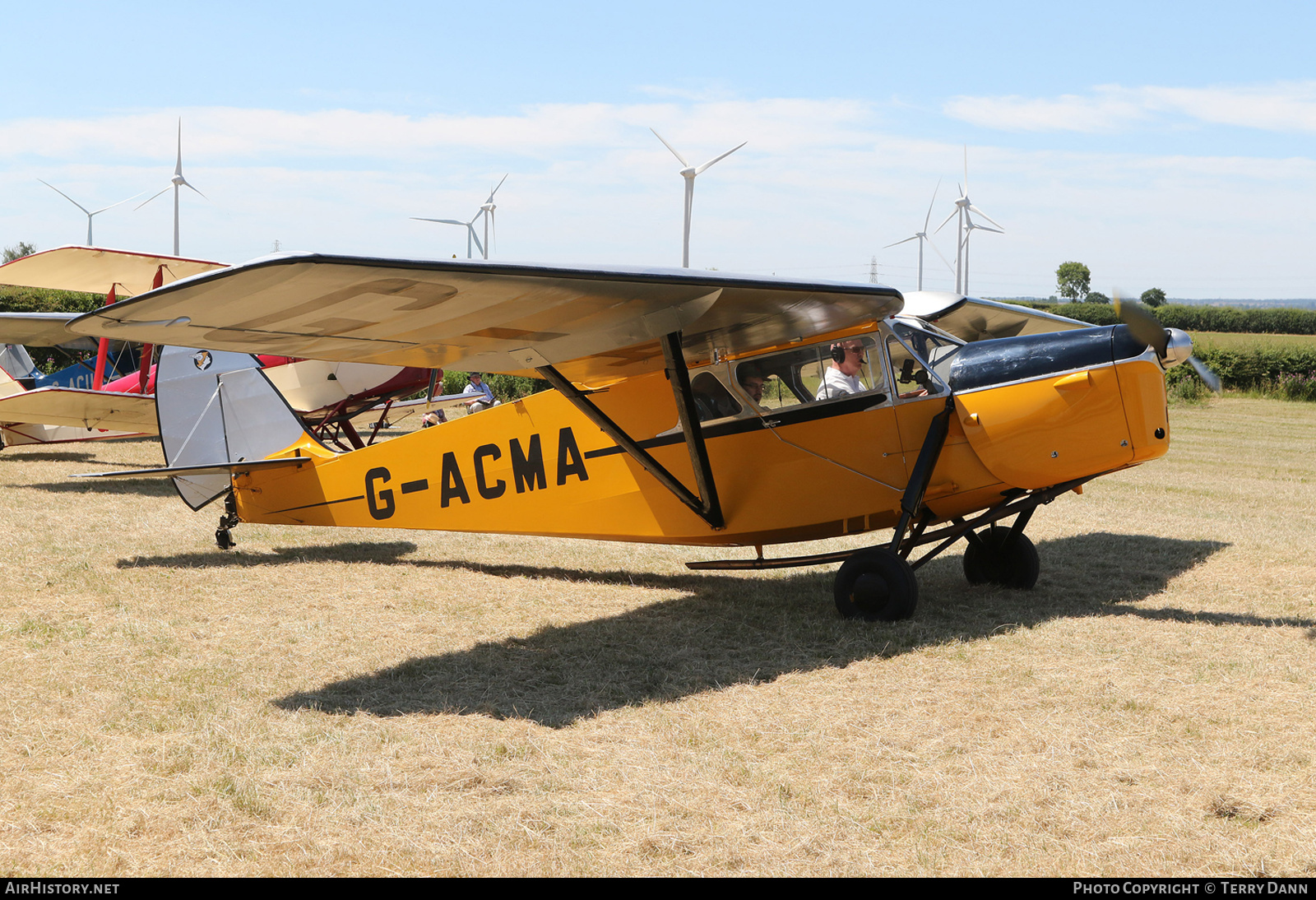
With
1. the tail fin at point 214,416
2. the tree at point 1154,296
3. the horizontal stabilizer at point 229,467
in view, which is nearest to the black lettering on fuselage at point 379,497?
the horizontal stabilizer at point 229,467

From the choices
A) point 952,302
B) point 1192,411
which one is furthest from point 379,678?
point 1192,411

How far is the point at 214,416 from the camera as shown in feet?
32.8

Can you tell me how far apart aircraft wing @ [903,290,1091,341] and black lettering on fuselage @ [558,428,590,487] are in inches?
123

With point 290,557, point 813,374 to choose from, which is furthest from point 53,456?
point 813,374

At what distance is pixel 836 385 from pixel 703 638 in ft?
6.96

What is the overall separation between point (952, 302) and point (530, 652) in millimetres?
4833

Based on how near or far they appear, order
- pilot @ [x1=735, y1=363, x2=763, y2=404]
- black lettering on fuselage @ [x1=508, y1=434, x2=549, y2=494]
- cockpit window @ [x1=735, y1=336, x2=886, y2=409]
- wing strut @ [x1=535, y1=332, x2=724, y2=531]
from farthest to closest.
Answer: black lettering on fuselage @ [x1=508, y1=434, x2=549, y2=494]
pilot @ [x1=735, y1=363, x2=763, y2=404]
cockpit window @ [x1=735, y1=336, x2=886, y2=409]
wing strut @ [x1=535, y1=332, x2=724, y2=531]

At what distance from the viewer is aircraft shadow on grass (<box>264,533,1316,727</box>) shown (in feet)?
17.3

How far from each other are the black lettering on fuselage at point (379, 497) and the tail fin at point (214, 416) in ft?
4.05

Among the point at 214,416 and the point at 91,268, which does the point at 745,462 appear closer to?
the point at 214,416

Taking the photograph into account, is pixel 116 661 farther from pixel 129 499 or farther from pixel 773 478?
pixel 129 499

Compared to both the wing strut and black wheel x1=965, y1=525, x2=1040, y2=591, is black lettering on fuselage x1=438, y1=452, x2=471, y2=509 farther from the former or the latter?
black wheel x1=965, y1=525, x2=1040, y2=591

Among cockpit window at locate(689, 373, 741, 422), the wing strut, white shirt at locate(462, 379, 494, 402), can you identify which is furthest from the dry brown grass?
white shirt at locate(462, 379, 494, 402)

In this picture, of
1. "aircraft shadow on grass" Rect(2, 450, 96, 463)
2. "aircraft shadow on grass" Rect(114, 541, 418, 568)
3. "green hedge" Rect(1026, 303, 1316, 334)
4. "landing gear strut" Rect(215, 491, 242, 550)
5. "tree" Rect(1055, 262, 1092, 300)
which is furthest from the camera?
"tree" Rect(1055, 262, 1092, 300)
